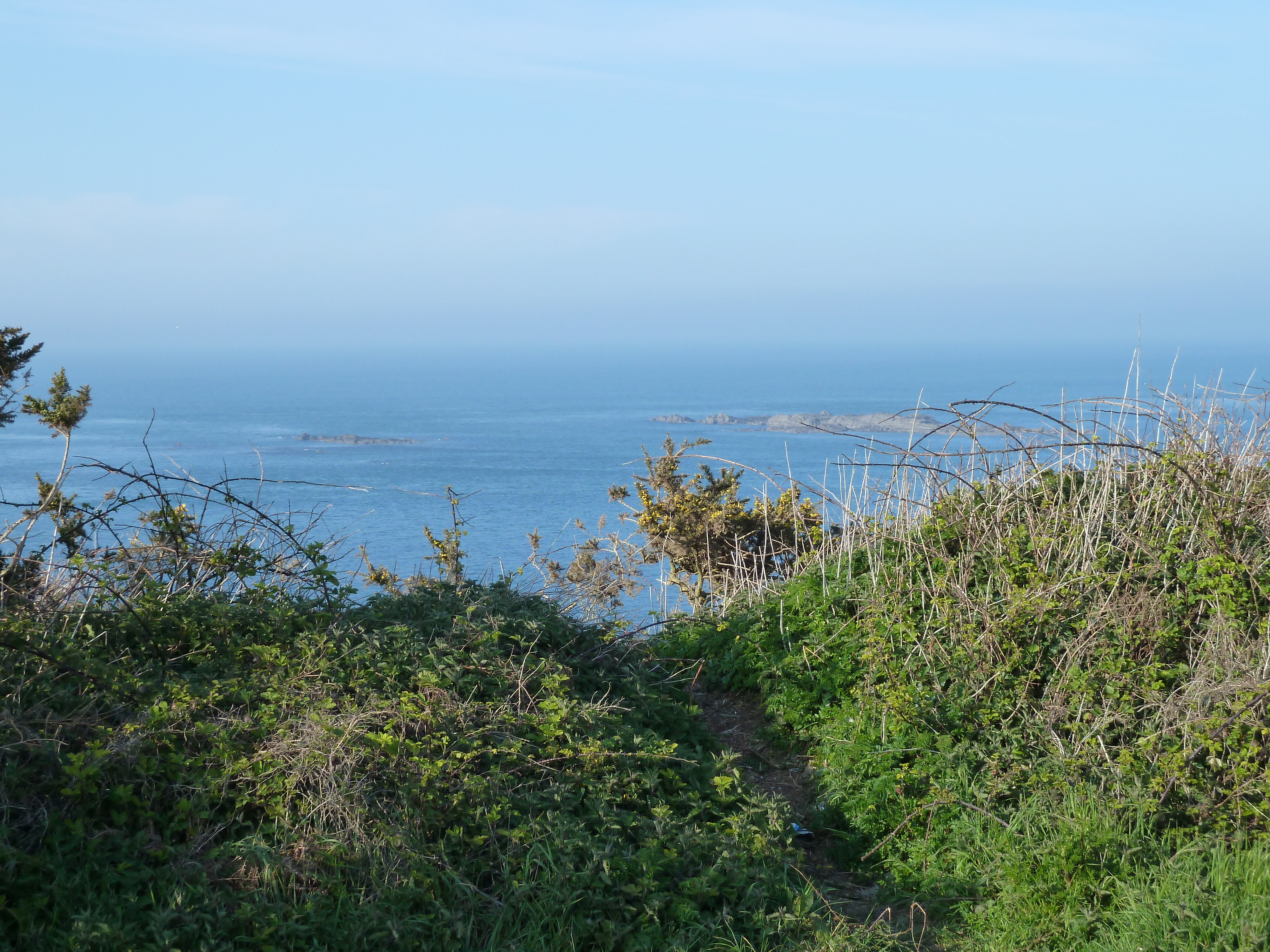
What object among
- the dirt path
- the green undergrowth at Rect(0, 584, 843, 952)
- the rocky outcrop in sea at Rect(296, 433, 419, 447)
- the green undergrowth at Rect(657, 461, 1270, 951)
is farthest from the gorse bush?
the rocky outcrop in sea at Rect(296, 433, 419, 447)

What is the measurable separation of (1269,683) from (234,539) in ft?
17.4

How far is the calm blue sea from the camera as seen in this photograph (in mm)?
18047

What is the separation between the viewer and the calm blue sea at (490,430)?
18047mm

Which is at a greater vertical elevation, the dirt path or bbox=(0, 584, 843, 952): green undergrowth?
bbox=(0, 584, 843, 952): green undergrowth

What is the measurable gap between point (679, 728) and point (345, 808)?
6.67 feet

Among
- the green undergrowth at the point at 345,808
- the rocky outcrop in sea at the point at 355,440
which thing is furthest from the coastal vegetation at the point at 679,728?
the rocky outcrop in sea at the point at 355,440

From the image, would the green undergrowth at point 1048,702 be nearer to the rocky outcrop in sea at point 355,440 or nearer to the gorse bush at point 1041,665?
the gorse bush at point 1041,665

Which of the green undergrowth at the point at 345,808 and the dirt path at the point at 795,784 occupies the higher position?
the green undergrowth at the point at 345,808

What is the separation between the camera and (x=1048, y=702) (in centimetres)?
471

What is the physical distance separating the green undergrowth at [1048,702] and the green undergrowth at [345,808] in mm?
820

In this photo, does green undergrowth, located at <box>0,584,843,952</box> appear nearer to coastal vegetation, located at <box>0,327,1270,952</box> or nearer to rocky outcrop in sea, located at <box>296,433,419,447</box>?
coastal vegetation, located at <box>0,327,1270,952</box>

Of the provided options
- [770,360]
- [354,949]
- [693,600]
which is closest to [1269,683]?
[354,949]

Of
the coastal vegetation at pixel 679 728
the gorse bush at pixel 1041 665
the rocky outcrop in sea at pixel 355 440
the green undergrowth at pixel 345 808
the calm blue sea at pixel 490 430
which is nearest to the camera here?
the green undergrowth at pixel 345 808

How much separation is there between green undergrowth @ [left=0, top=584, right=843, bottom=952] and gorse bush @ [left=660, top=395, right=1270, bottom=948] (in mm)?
863
